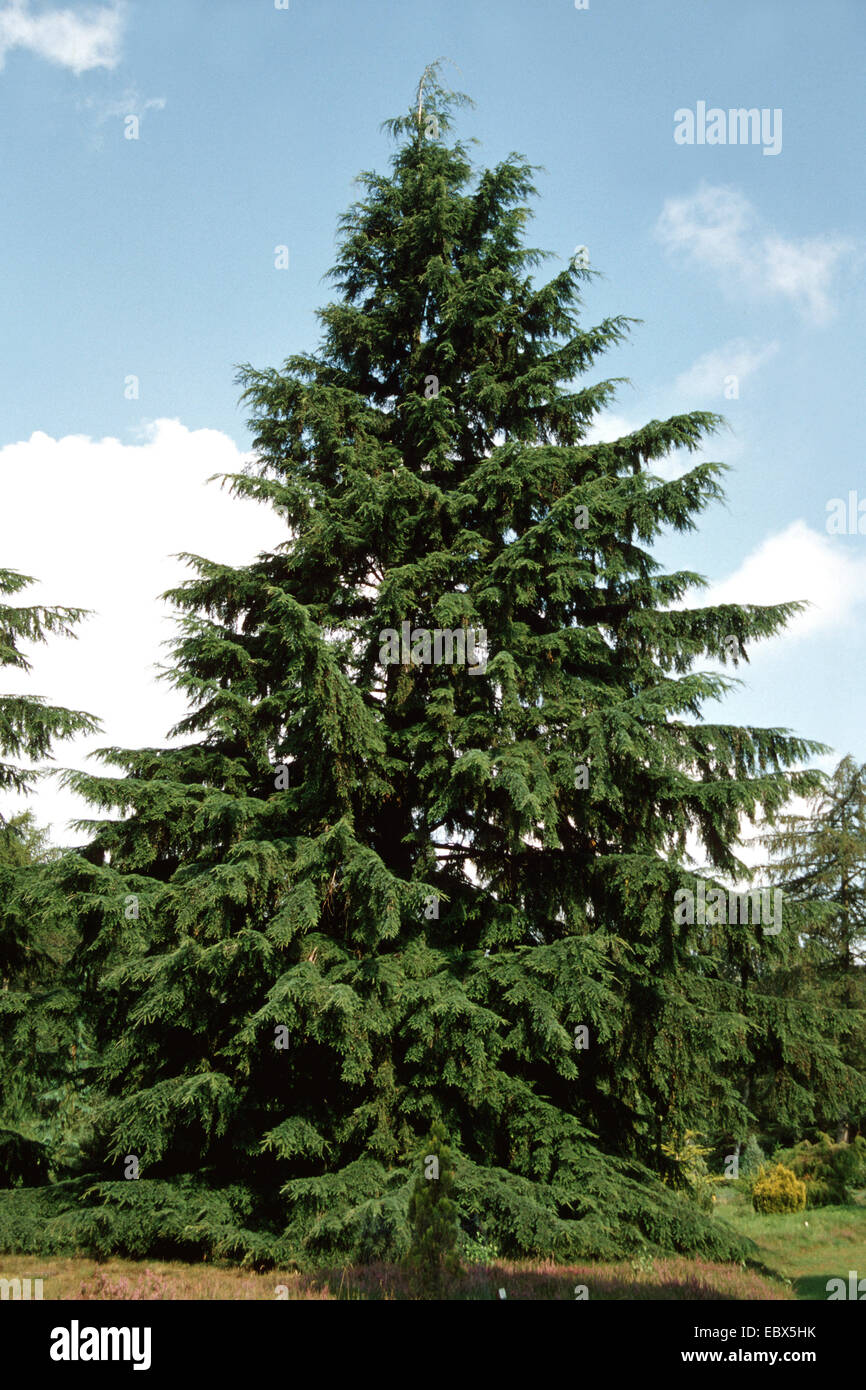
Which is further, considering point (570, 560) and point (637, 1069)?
point (570, 560)

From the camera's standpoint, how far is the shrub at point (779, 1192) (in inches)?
750

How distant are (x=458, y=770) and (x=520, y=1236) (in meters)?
4.63

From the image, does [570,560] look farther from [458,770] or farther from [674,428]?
[458,770]

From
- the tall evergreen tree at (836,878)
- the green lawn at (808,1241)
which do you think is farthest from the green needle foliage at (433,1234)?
the tall evergreen tree at (836,878)

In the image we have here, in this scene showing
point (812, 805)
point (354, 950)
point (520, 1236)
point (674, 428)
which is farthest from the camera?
point (812, 805)

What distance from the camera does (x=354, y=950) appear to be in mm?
9727

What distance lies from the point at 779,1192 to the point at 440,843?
49.8 ft

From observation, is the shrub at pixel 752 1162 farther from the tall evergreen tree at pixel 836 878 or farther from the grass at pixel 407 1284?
the grass at pixel 407 1284

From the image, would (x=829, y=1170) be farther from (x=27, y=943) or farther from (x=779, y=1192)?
(x=27, y=943)

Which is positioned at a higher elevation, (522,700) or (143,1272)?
(522,700)

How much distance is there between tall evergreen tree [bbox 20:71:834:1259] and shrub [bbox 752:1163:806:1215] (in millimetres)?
11689

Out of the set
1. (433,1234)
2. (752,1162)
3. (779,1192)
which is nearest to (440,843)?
(433,1234)

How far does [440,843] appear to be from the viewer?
36.2 ft

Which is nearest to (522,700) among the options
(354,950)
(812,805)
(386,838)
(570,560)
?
(570,560)
